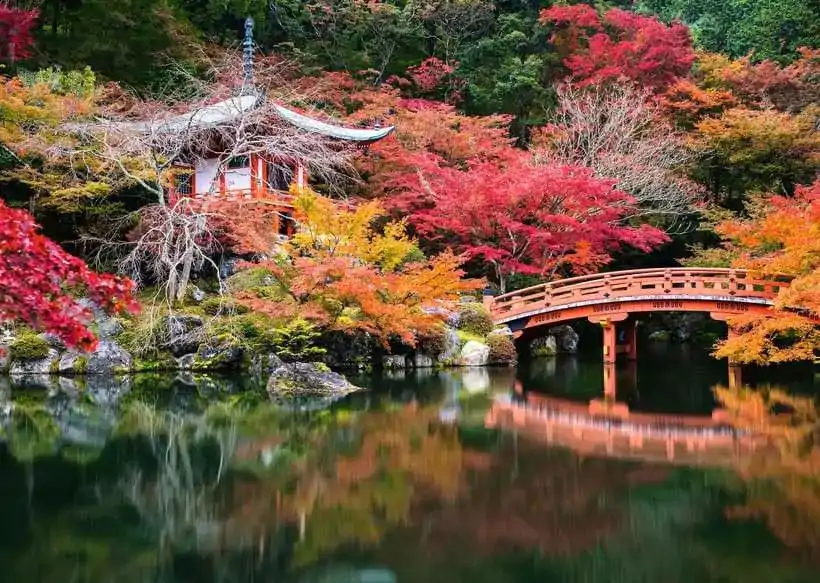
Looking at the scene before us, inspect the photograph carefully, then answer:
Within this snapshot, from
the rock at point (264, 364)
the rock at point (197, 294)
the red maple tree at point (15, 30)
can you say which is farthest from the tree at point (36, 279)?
the red maple tree at point (15, 30)

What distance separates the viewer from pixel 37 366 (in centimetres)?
1636

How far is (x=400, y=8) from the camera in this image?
29.7 meters

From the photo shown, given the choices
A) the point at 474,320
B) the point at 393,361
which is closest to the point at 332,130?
the point at 474,320

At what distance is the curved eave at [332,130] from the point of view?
66.0 feet

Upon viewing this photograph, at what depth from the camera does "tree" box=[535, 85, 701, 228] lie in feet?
71.9

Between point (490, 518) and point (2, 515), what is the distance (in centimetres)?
409

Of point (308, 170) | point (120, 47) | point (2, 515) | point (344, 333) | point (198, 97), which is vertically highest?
point (120, 47)

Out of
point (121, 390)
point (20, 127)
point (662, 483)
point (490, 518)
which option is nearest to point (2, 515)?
point (490, 518)

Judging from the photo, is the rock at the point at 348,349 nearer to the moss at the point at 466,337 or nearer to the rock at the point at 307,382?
the moss at the point at 466,337

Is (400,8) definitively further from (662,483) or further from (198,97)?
(662,483)

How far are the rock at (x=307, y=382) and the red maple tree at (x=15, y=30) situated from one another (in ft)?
40.4

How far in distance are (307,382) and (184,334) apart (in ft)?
13.6

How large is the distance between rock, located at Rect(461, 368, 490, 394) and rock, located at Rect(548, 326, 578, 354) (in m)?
5.70

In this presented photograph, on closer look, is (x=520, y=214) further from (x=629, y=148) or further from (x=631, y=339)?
(x=629, y=148)
